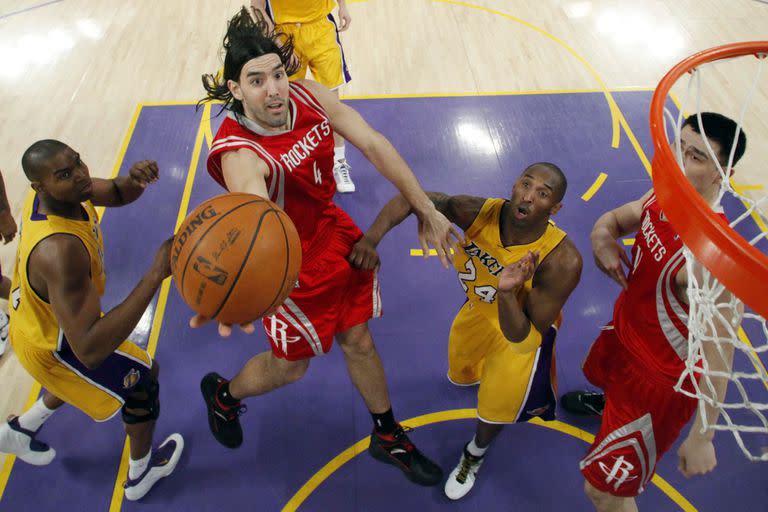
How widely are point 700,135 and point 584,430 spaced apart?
1.84 meters

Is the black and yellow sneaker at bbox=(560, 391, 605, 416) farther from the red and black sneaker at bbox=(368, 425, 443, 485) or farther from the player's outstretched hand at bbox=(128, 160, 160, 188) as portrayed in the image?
the player's outstretched hand at bbox=(128, 160, 160, 188)

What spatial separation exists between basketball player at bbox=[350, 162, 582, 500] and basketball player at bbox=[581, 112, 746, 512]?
1.10 feet

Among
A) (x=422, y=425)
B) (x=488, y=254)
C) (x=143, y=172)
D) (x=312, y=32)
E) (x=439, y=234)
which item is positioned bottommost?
(x=422, y=425)

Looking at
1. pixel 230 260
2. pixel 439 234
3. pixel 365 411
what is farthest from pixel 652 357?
pixel 230 260

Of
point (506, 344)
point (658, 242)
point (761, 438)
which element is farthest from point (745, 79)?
point (506, 344)

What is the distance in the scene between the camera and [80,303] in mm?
2260

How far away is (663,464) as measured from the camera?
3.13 metres

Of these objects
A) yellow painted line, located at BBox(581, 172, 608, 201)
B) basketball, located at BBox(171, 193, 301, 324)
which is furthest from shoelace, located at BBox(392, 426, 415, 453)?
yellow painted line, located at BBox(581, 172, 608, 201)

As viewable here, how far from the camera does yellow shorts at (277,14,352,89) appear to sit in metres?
4.44

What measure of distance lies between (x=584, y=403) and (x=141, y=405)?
2540 millimetres

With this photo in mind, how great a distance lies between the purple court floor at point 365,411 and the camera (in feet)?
9.98

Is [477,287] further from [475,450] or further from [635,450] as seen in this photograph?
[635,450]

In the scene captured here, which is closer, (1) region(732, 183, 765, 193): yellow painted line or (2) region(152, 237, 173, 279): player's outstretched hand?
(2) region(152, 237, 173, 279): player's outstretched hand

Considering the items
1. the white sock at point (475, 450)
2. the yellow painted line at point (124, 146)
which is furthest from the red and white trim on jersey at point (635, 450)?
the yellow painted line at point (124, 146)
